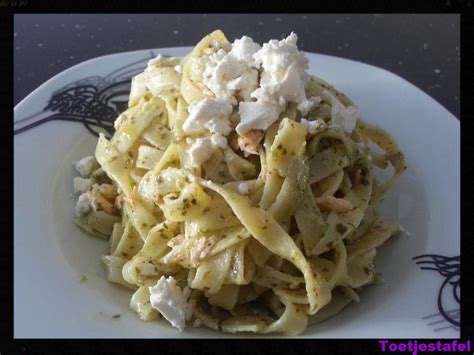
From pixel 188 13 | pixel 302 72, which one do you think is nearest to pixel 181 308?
pixel 302 72

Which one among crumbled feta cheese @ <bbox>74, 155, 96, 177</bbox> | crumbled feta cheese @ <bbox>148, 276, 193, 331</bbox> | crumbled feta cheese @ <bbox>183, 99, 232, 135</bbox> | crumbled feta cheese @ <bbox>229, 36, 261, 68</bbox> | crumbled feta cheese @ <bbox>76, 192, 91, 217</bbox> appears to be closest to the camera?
crumbled feta cheese @ <bbox>148, 276, 193, 331</bbox>

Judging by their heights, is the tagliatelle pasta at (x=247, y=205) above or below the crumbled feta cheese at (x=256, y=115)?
below

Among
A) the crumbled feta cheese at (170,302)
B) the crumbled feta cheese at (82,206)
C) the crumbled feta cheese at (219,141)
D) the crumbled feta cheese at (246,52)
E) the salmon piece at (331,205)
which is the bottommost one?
the crumbled feta cheese at (170,302)

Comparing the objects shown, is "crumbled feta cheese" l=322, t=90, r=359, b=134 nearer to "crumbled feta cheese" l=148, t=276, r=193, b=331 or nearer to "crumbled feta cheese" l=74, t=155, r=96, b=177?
"crumbled feta cheese" l=148, t=276, r=193, b=331

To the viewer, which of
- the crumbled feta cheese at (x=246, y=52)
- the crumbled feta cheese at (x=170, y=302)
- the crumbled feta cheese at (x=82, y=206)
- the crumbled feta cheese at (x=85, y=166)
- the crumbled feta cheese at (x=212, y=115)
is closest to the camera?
the crumbled feta cheese at (x=170, y=302)

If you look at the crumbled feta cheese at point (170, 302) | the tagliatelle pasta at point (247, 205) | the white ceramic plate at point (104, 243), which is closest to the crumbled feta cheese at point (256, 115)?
the tagliatelle pasta at point (247, 205)

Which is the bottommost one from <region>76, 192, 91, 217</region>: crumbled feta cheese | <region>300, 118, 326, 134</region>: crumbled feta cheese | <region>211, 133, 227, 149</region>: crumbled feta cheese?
<region>76, 192, 91, 217</region>: crumbled feta cheese

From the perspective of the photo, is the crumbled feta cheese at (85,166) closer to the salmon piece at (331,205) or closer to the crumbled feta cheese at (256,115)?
the crumbled feta cheese at (256,115)

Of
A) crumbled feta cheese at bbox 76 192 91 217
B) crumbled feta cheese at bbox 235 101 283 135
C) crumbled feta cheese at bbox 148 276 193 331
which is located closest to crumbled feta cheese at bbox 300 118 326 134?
crumbled feta cheese at bbox 235 101 283 135
